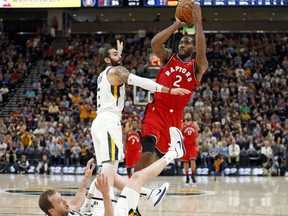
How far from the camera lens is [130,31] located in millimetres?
30078

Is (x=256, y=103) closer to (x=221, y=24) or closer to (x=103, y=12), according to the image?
(x=221, y=24)

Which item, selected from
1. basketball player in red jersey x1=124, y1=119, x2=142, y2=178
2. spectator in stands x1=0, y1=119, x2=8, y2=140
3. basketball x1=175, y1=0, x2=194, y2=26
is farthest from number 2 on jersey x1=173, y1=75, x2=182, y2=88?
spectator in stands x1=0, y1=119, x2=8, y2=140

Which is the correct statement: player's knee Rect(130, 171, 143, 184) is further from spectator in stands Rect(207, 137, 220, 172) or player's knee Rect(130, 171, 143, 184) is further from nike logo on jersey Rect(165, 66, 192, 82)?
spectator in stands Rect(207, 137, 220, 172)

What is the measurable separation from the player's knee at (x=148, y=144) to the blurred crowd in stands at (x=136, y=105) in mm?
10748

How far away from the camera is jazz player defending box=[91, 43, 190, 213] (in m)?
6.73

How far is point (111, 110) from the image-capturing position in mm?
7062

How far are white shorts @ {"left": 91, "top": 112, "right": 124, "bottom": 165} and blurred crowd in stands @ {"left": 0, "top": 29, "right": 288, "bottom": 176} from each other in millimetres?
11232

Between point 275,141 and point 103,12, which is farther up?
point 103,12

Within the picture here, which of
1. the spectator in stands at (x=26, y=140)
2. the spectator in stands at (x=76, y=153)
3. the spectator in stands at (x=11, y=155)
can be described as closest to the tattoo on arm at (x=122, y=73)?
the spectator in stands at (x=76, y=153)

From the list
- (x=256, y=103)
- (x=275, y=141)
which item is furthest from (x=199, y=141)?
(x=256, y=103)

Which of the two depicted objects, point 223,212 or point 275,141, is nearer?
point 223,212

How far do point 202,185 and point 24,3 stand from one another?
35.6 ft

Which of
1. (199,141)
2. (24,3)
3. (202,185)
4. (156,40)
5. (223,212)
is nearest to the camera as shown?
(156,40)

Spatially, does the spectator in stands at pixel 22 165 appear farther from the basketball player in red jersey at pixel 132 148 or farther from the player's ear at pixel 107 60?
the player's ear at pixel 107 60
